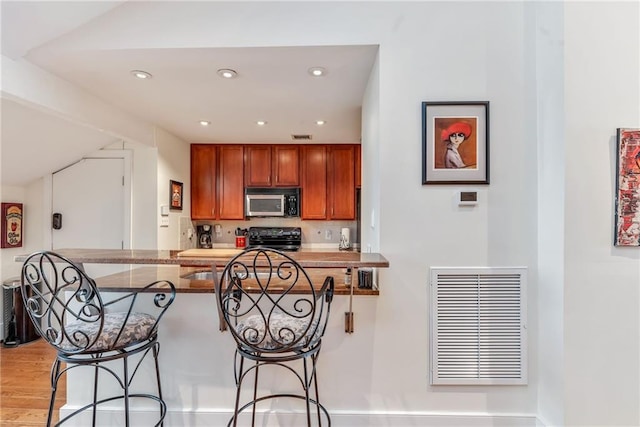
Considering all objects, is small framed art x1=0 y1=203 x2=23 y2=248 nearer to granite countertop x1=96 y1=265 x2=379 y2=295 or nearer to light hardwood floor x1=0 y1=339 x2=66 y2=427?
light hardwood floor x1=0 y1=339 x2=66 y2=427

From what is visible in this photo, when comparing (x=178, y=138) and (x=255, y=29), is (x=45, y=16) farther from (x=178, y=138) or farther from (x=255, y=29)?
(x=178, y=138)

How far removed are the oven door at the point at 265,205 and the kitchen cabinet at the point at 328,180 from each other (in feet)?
1.01

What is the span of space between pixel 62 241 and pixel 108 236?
526 mm

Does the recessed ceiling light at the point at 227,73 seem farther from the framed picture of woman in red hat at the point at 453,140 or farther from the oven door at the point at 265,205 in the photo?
the oven door at the point at 265,205

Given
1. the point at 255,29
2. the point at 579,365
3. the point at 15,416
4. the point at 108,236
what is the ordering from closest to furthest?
the point at 579,365 < the point at 255,29 < the point at 15,416 < the point at 108,236

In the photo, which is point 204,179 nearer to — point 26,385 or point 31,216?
point 31,216

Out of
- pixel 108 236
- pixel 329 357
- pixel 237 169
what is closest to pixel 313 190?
pixel 237 169

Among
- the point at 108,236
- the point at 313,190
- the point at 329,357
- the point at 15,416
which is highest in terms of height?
the point at 313,190

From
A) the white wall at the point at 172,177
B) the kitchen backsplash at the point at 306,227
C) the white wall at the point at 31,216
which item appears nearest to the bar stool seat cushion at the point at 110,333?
the white wall at the point at 172,177

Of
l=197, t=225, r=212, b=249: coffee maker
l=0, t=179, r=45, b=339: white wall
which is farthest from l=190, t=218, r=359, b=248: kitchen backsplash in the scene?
l=0, t=179, r=45, b=339: white wall

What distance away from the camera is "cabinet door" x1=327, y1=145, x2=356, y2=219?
4316 mm

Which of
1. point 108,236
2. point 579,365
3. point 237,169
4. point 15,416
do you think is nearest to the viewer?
point 579,365

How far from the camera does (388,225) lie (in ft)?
6.22

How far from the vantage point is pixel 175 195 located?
385cm
